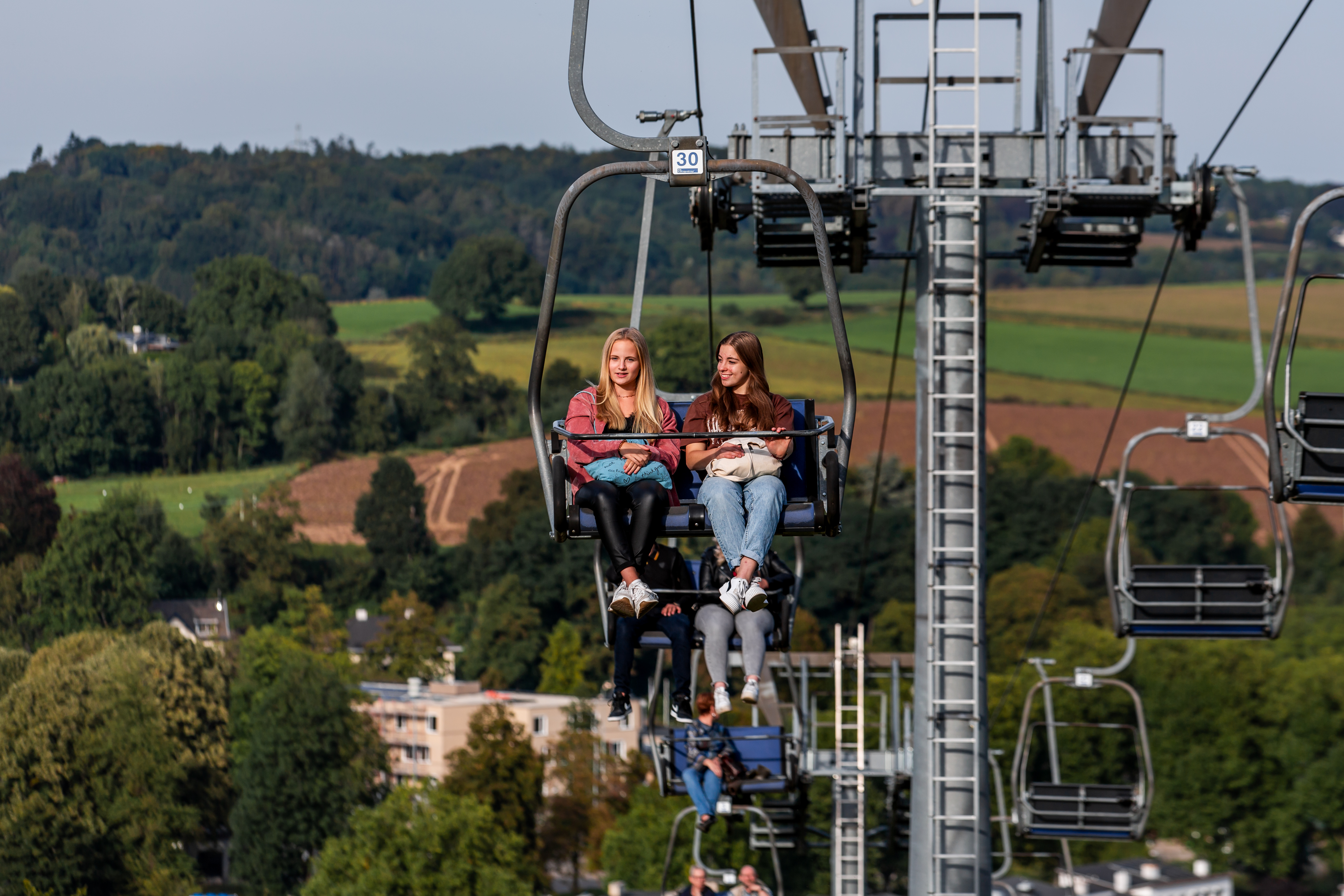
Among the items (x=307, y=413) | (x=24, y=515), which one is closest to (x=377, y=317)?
(x=307, y=413)

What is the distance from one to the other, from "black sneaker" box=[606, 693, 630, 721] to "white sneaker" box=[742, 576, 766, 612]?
524 millimetres

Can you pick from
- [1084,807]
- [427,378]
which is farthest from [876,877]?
[427,378]

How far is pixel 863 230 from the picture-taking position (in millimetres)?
9820

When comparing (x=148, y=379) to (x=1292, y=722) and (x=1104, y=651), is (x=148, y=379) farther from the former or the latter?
(x=1292, y=722)

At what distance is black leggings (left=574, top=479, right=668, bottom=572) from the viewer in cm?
595

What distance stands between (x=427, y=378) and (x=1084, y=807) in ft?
241

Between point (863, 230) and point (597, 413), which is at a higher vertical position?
point (863, 230)

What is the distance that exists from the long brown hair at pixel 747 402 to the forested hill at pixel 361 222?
3383 inches

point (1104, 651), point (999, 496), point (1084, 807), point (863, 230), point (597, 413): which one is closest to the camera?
point (597, 413)

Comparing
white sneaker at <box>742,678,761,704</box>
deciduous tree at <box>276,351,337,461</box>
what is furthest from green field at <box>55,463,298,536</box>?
white sneaker at <box>742,678,761,704</box>

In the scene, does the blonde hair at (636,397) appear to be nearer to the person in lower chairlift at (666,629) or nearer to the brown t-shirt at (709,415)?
the brown t-shirt at (709,415)

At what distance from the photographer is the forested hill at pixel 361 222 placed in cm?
9419

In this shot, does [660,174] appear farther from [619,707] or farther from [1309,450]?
[1309,450]

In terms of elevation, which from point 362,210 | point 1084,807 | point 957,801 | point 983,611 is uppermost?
point 362,210
